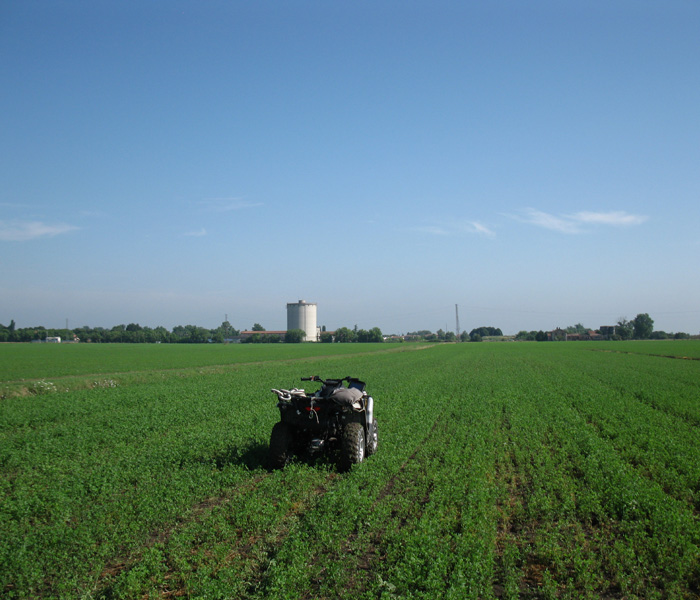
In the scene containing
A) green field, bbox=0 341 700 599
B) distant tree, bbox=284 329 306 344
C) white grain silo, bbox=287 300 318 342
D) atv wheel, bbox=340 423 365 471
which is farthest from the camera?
white grain silo, bbox=287 300 318 342

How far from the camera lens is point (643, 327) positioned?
539ft

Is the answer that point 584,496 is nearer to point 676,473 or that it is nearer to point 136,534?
point 676,473

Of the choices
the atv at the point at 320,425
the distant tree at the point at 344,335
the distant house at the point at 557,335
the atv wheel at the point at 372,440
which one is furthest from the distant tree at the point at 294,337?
the atv at the point at 320,425

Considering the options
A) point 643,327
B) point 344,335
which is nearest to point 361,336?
point 344,335

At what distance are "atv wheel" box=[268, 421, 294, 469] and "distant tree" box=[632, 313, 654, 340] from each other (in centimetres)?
18136

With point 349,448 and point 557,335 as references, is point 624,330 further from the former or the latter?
point 349,448

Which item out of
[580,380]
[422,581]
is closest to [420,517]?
[422,581]

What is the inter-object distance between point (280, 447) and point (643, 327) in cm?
18328

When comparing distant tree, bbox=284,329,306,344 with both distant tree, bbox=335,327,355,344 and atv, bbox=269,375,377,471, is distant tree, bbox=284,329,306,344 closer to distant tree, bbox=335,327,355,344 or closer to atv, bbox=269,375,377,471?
distant tree, bbox=335,327,355,344

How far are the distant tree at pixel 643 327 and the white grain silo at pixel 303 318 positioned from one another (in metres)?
106

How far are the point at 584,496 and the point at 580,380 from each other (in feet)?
70.5

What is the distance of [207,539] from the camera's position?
5961mm

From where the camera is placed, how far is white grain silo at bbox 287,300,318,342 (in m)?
169

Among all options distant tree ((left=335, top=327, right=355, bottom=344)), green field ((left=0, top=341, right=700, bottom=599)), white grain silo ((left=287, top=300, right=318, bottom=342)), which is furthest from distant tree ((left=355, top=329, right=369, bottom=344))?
green field ((left=0, top=341, right=700, bottom=599))
